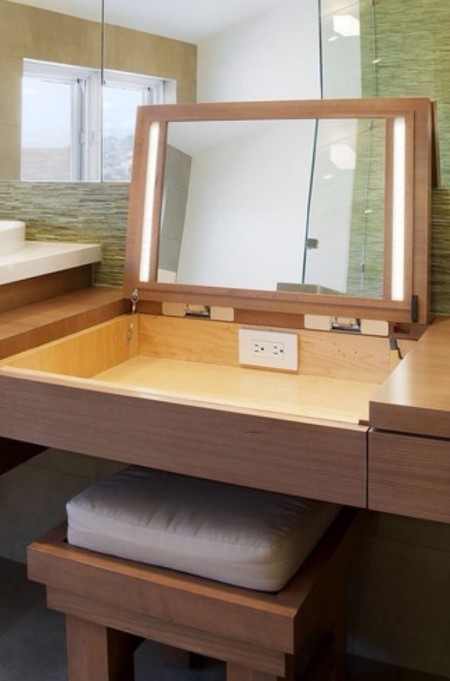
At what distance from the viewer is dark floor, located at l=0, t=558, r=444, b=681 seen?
183 cm

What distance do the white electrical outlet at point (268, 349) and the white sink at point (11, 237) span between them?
588 millimetres

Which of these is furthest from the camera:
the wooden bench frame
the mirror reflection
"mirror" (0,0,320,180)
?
"mirror" (0,0,320,180)

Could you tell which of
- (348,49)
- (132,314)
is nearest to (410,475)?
(132,314)

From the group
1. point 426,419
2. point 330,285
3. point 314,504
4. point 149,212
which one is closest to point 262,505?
point 314,504

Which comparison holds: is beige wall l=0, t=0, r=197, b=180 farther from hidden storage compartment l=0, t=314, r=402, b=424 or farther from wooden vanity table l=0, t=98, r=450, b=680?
hidden storage compartment l=0, t=314, r=402, b=424

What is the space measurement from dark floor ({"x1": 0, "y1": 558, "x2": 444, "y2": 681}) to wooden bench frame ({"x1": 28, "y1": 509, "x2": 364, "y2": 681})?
0.44 metres

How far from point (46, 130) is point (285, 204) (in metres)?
0.75

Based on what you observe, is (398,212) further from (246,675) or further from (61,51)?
(61,51)

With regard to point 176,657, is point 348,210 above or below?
above

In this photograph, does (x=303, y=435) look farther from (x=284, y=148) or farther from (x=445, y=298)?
(x=284, y=148)

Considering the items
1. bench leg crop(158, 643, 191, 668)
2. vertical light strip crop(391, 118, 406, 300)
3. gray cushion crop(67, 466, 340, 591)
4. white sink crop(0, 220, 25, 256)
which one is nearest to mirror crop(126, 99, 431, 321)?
vertical light strip crop(391, 118, 406, 300)

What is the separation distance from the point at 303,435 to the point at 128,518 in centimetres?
38

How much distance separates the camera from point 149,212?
1.79 metres

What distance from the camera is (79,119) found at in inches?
80.0
